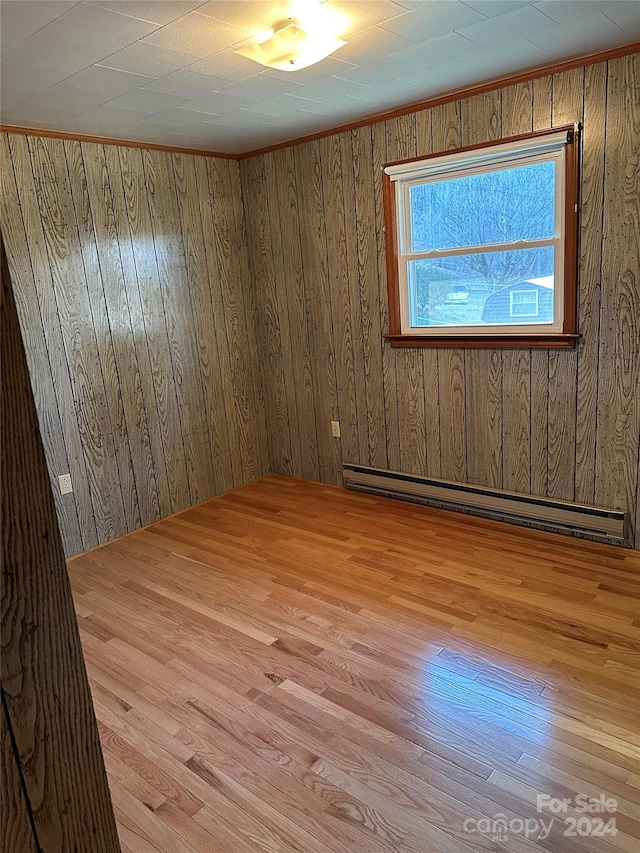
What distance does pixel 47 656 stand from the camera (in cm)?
61

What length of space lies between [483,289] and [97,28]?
6.99ft

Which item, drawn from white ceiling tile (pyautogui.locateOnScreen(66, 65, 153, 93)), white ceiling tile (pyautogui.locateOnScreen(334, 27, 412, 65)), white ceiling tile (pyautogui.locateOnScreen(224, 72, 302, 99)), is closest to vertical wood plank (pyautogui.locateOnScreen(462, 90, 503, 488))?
white ceiling tile (pyautogui.locateOnScreen(334, 27, 412, 65))

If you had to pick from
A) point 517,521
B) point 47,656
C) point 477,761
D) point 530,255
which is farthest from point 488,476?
point 47,656

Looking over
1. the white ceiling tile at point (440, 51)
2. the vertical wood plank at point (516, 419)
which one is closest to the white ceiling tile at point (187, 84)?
the white ceiling tile at point (440, 51)

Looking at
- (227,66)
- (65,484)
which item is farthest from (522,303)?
(65,484)

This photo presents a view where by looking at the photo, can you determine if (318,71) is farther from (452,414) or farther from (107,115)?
(452,414)

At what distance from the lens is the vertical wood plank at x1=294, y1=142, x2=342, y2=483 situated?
373 cm

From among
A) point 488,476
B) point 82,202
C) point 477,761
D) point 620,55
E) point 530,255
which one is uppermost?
point 620,55

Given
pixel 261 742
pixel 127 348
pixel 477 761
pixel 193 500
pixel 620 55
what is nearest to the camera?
pixel 477 761

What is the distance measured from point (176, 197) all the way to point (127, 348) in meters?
1.02

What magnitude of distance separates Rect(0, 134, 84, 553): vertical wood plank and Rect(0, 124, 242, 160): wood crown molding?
0.28 ft

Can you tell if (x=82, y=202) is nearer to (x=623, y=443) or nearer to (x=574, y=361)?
(x=574, y=361)

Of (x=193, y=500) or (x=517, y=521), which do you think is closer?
(x=517, y=521)

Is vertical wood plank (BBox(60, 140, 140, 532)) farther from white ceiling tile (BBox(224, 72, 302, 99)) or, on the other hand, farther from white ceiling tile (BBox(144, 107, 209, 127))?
white ceiling tile (BBox(224, 72, 302, 99))
